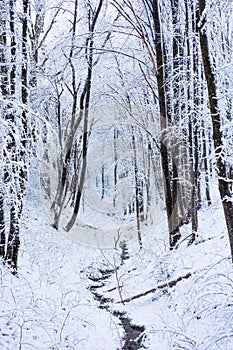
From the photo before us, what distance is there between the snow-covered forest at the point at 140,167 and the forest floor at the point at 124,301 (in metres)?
0.03

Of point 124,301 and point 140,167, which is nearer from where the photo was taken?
point 124,301

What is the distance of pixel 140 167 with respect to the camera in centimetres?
1758

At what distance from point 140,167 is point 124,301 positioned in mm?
10200

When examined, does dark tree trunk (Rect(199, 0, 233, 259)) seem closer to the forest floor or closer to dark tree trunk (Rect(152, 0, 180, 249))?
the forest floor

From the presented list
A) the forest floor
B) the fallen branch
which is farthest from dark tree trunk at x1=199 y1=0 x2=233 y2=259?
the fallen branch

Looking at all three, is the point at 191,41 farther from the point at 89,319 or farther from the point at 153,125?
the point at 89,319

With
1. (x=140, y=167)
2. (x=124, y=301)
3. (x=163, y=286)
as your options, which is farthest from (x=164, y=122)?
(x=140, y=167)

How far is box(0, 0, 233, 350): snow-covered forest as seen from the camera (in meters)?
4.95

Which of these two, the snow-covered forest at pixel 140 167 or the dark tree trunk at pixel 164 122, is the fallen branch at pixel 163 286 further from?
the dark tree trunk at pixel 164 122

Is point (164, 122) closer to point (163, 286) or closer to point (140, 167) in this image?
point (163, 286)

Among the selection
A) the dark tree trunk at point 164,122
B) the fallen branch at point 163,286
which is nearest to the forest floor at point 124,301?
the fallen branch at point 163,286

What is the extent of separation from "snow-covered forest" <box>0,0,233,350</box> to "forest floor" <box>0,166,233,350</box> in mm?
34

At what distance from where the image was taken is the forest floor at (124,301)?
4781 mm

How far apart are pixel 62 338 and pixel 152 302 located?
2.53 m
